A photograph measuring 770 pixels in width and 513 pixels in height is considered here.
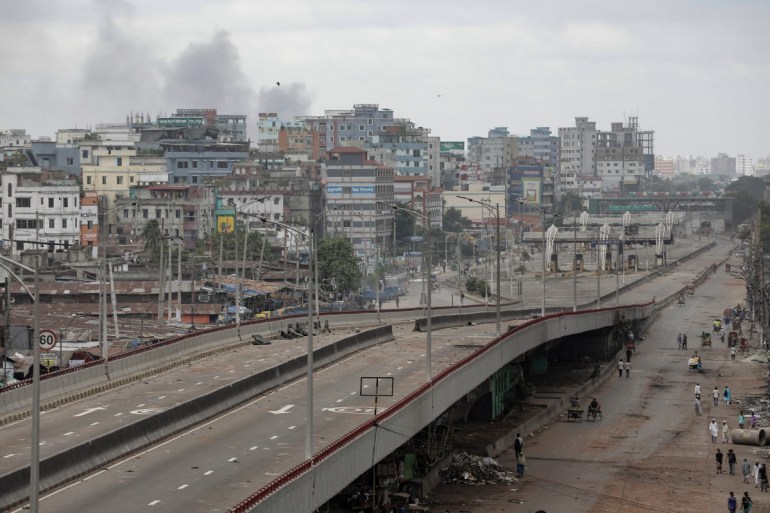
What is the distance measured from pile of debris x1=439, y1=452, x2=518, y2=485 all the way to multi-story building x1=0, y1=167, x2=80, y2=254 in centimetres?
11039

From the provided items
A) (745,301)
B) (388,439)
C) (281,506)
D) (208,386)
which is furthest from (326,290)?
(281,506)

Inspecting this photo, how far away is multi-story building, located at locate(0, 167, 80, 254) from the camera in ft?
568

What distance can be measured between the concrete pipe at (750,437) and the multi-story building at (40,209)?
354 ft

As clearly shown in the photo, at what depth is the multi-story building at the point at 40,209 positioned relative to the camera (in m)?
173

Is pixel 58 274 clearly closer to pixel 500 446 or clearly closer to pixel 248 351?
pixel 248 351

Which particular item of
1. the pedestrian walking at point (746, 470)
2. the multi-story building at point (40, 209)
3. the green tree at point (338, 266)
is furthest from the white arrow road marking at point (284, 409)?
the multi-story building at point (40, 209)

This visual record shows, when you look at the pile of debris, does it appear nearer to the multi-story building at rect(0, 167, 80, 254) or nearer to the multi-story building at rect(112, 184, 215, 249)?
the multi-story building at rect(0, 167, 80, 254)

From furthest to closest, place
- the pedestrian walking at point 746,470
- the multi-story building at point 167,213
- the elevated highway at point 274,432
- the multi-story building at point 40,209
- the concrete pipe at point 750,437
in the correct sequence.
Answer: the multi-story building at point 167,213 < the multi-story building at point 40,209 < the concrete pipe at point 750,437 < the pedestrian walking at point 746,470 < the elevated highway at point 274,432

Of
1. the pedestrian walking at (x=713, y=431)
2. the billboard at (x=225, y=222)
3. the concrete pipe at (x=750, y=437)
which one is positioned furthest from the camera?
the billboard at (x=225, y=222)

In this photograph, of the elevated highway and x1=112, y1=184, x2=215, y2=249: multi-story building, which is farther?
x1=112, y1=184, x2=215, y2=249: multi-story building

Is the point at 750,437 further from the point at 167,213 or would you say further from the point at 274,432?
the point at 167,213

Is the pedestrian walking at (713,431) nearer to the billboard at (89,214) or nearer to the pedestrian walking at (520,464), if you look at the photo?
the pedestrian walking at (520,464)

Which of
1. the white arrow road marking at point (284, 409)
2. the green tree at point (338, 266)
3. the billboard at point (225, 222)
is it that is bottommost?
the white arrow road marking at point (284, 409)

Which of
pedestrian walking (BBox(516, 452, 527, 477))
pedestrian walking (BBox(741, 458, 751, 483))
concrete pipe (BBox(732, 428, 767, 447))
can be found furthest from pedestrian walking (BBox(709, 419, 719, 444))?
pedestrian walking (BBox(516, 452, 527, 477))
